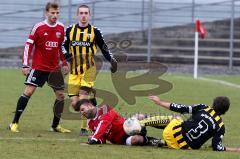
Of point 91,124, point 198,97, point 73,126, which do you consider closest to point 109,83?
point 198,97

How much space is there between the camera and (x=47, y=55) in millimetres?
12477

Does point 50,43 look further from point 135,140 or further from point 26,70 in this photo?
point 135,140

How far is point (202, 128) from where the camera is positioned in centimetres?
1029

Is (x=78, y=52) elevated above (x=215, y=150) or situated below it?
above

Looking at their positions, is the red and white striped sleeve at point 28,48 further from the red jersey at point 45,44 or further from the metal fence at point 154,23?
the metal fence at point 154,23

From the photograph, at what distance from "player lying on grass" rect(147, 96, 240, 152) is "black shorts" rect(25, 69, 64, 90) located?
2733 millimetres

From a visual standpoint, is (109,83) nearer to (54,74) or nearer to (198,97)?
(198,97)

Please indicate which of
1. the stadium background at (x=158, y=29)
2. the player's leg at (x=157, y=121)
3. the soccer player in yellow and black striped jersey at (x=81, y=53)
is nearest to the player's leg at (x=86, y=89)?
the soccer player in yellow and black striped jersey at (x=81, y=53)

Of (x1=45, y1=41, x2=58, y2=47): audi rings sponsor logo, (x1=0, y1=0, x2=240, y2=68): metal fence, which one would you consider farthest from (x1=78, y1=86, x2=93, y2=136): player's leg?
(x1=0, y1=0, x2=240, y2=68): metal fence

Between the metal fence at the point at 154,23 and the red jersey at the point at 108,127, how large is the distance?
21704mm

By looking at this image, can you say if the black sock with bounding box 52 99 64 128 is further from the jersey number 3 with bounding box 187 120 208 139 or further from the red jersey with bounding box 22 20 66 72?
the jersey number 3 with bounding box 187 120 208 139

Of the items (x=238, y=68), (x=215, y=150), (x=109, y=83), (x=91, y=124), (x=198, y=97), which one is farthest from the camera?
(x=238, y=68)

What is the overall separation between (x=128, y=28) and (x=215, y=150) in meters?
24.7

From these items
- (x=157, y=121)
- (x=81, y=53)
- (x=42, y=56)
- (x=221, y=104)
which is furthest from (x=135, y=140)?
(x=42, y=56)
